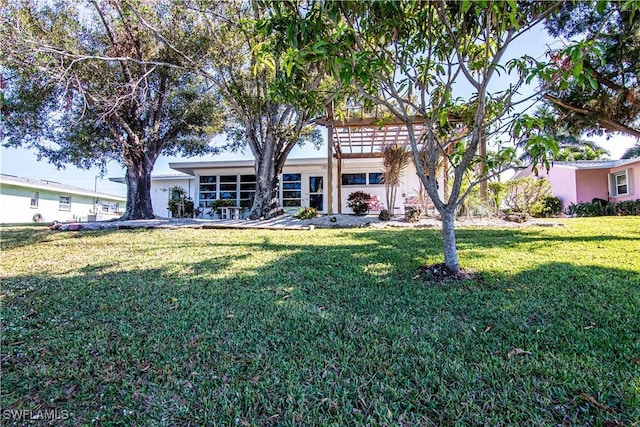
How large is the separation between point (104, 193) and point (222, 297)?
30272mm

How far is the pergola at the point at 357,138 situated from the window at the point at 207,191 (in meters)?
7.79

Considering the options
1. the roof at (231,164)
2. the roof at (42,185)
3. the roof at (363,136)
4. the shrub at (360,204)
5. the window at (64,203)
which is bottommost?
the shrub at (360,204)

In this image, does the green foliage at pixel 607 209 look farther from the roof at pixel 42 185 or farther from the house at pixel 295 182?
the roof at pixel 42 185

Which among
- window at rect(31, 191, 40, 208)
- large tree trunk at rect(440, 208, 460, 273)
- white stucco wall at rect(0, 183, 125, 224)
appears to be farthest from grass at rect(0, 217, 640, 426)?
window at rect(31, 191, 40, 208)

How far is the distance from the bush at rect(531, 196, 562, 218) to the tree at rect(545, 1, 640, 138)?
474 cm

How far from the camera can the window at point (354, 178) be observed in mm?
17266

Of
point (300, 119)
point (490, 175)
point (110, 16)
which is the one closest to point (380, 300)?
point (490, 175)

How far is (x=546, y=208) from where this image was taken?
1285 cm

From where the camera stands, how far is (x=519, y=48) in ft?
16.4

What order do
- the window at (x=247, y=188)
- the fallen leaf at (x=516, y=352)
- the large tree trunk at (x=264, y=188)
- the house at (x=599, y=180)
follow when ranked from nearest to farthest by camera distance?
the fallen leaf at (x=516, y=352)
the large tree trunk at (x=264, y=188)
the house at (x=599, y=180)
the window at (x=247, y=188)

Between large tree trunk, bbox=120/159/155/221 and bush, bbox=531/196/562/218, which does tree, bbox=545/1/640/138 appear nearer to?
bush, bbox=531/196/562/218

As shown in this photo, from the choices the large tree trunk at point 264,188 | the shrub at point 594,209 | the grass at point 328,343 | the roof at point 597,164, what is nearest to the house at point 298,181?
the large tree trunk at point 264,188

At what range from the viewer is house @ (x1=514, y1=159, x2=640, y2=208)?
15680mm

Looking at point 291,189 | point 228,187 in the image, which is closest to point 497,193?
point 291,189
